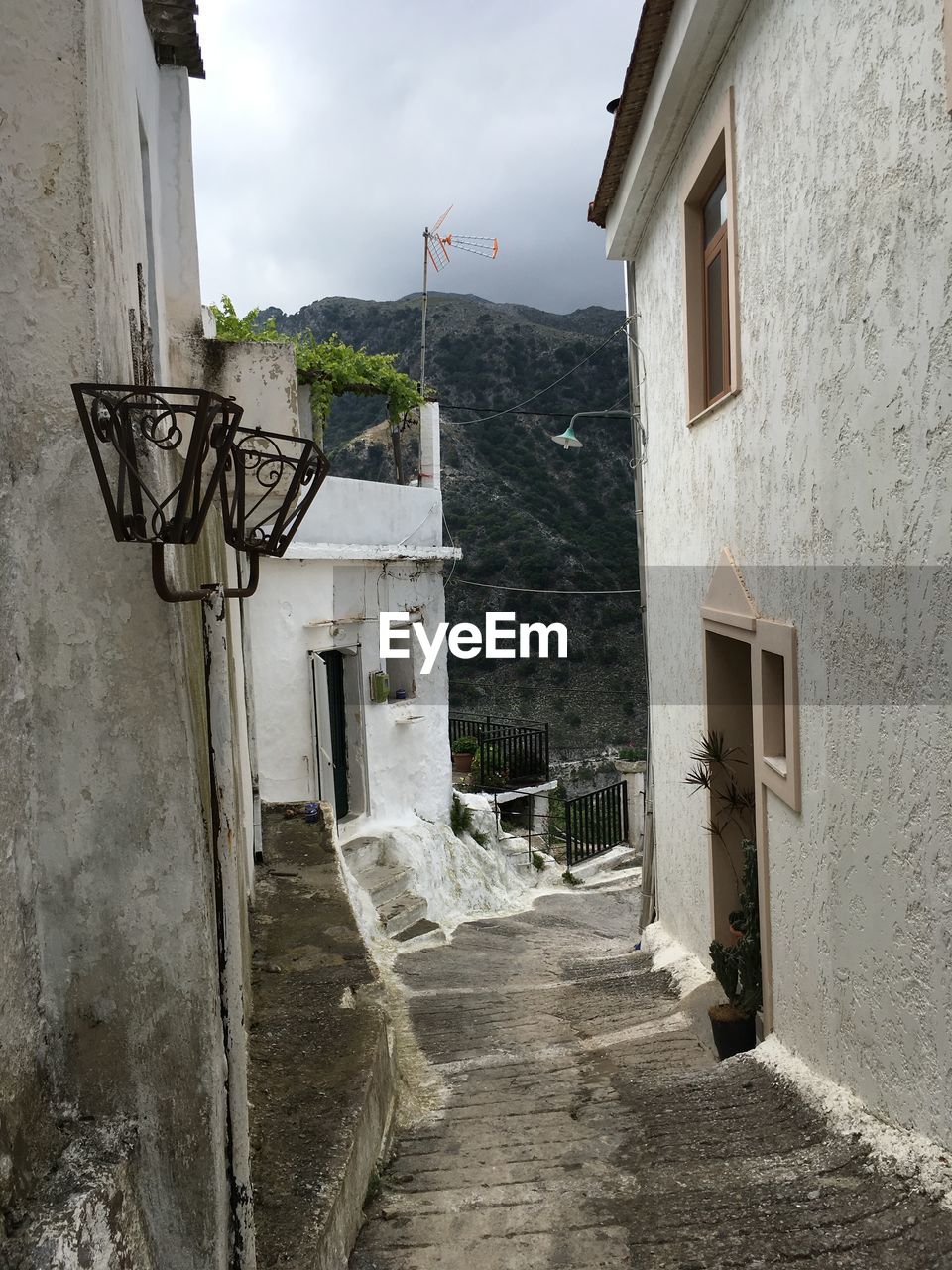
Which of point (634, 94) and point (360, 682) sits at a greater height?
point (634, 94)

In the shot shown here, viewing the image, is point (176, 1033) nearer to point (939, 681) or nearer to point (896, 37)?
point (939, 681)

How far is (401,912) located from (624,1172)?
275 inches

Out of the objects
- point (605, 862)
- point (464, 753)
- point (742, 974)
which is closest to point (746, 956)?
point (742, 974)

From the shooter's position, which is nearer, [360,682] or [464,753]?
[360,682]

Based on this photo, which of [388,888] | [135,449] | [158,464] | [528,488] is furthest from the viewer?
[528,488]

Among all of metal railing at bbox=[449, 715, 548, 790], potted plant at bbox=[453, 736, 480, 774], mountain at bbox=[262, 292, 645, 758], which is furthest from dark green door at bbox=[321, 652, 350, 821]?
mountain at bbox=[262, 292, 645, 758]

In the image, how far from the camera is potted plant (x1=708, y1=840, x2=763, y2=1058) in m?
5.03

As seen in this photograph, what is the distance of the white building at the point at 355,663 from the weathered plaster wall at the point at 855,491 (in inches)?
251

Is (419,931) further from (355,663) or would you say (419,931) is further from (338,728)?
(355,663)

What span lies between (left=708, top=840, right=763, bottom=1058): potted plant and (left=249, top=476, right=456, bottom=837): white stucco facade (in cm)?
611

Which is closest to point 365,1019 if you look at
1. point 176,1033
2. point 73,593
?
point 176,1033

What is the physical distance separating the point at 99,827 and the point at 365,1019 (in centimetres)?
231

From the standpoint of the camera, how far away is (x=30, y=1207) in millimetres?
→ 2045

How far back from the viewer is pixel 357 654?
11867 millimetres
